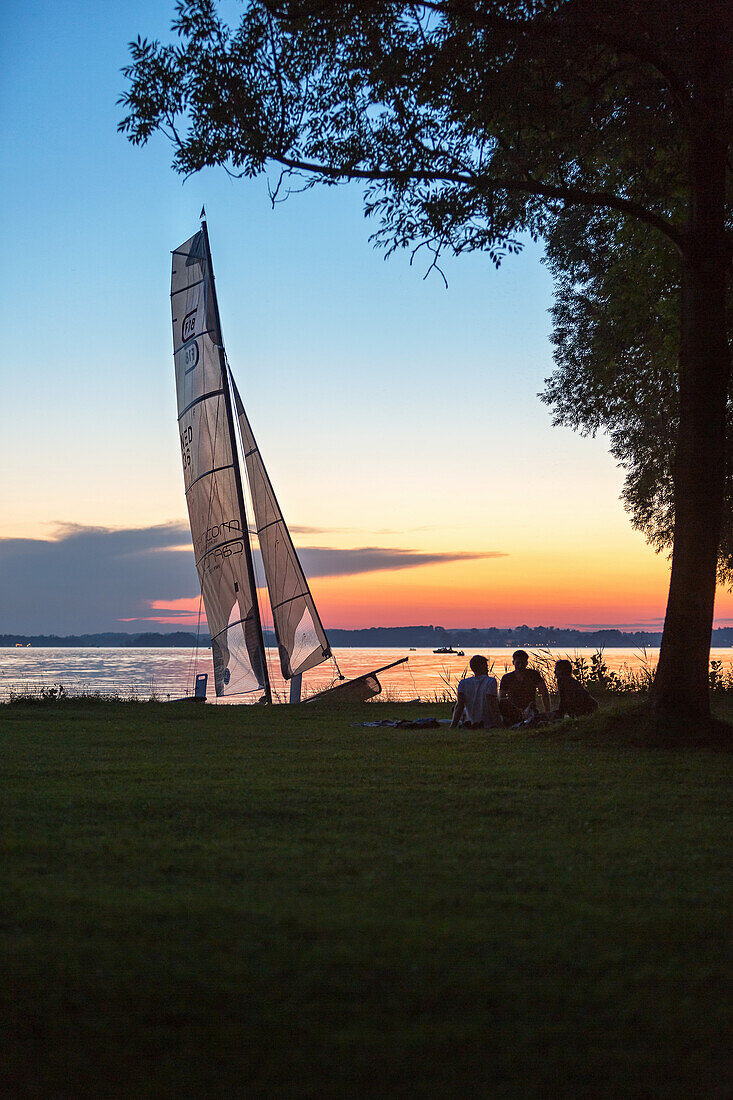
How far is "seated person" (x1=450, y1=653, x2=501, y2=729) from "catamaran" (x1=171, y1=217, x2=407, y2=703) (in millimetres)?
8002

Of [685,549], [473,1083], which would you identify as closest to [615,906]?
[473,1083]

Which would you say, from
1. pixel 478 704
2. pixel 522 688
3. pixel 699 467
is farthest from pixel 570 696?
pixel 699 467

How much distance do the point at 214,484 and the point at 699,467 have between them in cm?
1484

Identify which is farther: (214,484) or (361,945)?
(214,484)

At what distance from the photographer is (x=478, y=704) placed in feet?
45.6

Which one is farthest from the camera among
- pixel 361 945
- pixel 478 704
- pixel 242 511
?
pixel 242 511

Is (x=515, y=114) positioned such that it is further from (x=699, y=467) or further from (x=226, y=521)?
(x=226, y=521)

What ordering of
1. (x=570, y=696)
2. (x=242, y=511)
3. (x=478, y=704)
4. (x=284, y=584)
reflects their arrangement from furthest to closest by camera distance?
(x=284, y=584) < (x=242, y=511) < (x=570, y=696) < (x=478, y=704)

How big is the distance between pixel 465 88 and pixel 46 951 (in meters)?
10.5

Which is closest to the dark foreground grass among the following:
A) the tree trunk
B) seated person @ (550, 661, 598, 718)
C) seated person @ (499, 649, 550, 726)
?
the tree trunk

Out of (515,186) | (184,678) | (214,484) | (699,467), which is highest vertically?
(515,186)

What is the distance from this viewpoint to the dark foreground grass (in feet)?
9.96

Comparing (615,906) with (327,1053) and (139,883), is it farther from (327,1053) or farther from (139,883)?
(139,883)

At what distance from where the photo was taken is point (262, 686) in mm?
23906
